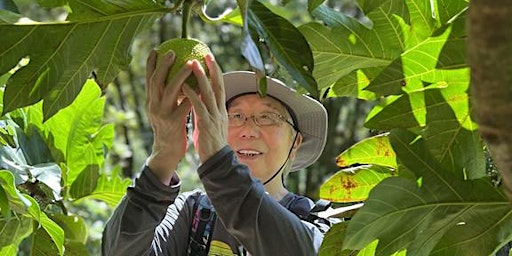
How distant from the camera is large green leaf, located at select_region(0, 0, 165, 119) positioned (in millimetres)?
1212

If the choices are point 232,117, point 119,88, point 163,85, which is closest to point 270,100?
point 232,117

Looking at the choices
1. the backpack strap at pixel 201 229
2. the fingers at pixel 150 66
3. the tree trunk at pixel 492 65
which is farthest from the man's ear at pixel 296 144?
the tree trunk at pixel 492 65

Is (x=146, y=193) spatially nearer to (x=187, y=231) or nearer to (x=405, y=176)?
(x=187, y=231)

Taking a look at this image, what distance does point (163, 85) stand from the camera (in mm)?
1290

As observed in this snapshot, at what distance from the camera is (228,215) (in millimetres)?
1490

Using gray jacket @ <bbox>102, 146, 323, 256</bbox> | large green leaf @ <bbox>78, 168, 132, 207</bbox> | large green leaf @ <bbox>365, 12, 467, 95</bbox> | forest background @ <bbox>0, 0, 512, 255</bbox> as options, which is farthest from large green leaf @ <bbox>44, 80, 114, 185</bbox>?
large green leaf @ <bbox>365, 12, 467, 95</bbox>

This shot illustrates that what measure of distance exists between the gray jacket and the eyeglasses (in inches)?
12.4

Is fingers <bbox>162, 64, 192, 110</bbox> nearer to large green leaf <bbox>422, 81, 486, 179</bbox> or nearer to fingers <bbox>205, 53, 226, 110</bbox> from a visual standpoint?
fingers <bbox>205, 53, 226, 110</bbox>

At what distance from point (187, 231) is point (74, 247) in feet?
0.94

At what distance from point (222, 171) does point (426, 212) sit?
1.13 feet

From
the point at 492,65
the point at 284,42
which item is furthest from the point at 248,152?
the point at 492,65

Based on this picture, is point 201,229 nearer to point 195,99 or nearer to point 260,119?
point 260,119

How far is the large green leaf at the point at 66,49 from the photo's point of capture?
3.98ft

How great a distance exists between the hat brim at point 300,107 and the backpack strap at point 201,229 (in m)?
0.25
